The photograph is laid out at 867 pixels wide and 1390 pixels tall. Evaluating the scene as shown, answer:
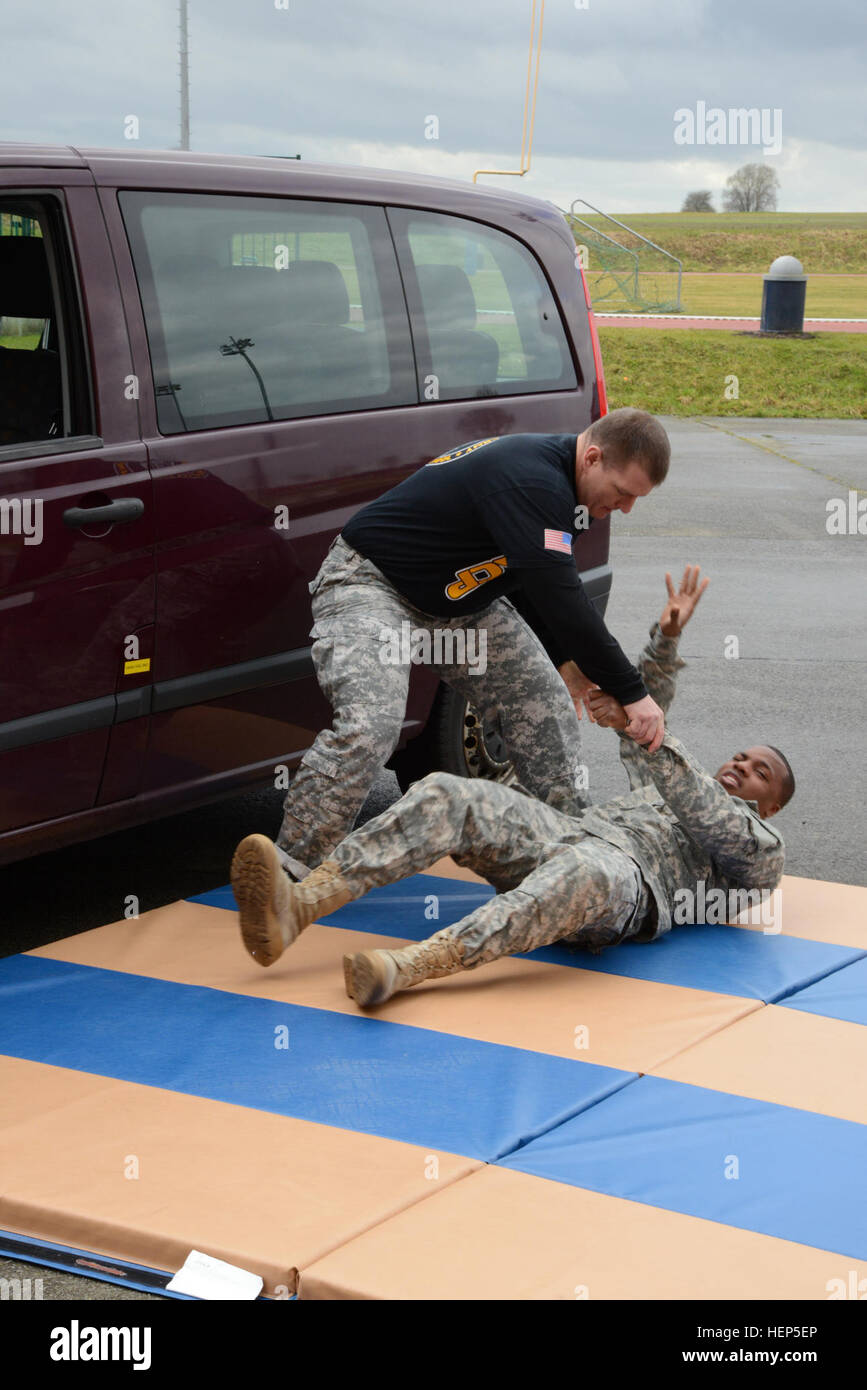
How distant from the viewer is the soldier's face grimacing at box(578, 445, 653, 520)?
4395 millimetres

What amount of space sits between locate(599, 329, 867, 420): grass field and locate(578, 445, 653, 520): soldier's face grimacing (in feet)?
52.8

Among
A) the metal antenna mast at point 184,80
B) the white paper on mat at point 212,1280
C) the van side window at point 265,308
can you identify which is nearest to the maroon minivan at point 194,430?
the van side window at point 265,308

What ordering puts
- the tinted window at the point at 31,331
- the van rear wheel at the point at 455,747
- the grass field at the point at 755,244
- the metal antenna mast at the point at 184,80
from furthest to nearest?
the grass field at the point at 755,244
the metal antenna mast at the point at 184,80
the van rear wheel at the point at 455,747
the tinted window at the point at 31,331

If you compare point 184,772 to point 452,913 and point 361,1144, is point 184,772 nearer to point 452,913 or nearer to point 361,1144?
point 452,913

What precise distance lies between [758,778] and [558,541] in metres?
0.94

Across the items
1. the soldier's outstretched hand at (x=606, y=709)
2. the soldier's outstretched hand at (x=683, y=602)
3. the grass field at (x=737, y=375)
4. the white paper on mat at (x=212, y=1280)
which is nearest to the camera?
the white paper on mat at (x=212, y=1280)

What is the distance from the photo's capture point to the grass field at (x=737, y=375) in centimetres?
2180

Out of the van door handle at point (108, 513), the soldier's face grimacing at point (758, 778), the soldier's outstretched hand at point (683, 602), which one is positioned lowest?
the soldier's face grimacing at point (758, 778)

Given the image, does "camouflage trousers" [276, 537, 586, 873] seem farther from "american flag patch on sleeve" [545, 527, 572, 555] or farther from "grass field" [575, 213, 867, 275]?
"grass field" [575, 213, 867, 275]

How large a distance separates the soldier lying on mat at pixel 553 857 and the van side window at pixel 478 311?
1.10m

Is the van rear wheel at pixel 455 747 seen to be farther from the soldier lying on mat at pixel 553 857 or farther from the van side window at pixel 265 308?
the van side window at pixel 265 308

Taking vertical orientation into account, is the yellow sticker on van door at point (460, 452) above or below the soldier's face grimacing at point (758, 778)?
above

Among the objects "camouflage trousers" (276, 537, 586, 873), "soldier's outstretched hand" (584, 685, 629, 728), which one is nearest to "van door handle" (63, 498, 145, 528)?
"camouflage trousers" (276, 537, 586, 873)
